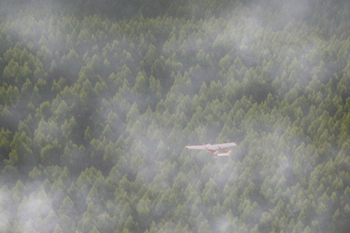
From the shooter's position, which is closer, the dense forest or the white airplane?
the white airplane

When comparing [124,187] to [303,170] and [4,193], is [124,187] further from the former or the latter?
[303,170]

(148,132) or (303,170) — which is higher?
(148,132)

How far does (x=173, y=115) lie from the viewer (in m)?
25.4

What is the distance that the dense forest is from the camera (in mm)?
24469

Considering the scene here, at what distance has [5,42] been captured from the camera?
25.7 metres

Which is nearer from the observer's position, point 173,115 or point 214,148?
point 214,148

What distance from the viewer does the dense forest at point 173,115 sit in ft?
80.3

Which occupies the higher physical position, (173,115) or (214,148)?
(173,115)

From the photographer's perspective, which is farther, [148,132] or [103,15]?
[103,15]

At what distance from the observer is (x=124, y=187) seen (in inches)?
969

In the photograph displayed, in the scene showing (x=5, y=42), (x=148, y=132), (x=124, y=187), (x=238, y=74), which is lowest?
(x=124, y=187)

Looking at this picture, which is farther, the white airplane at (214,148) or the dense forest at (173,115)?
the dense forest at (173,115)

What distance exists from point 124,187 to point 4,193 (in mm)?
5530

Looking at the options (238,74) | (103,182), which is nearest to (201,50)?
(238,74)
